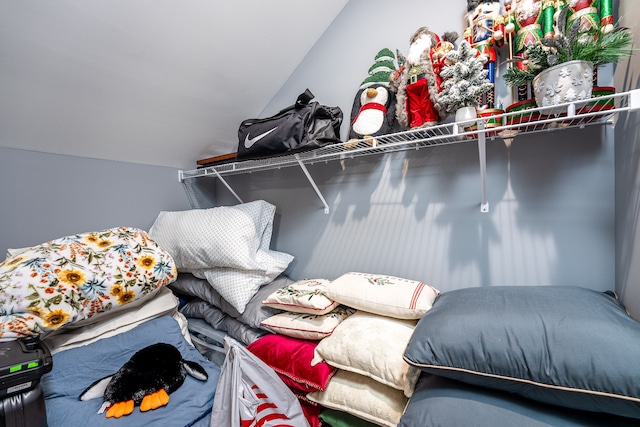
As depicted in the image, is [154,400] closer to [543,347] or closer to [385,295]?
[385,295]

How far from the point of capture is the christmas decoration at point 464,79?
2.81ft

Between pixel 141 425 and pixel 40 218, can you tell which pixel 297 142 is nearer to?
pixel 141 425

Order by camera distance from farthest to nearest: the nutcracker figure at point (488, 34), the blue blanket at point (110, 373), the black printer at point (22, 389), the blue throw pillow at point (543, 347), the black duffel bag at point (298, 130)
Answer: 1. the black duffel bag at point (298, 130)
2. the nutcracker figure at point (488, 34)
3. the blue blanket at point (110, 373)
4. the black printer at point (22, 389)
5. the blue throw pillow at point (543, 347)

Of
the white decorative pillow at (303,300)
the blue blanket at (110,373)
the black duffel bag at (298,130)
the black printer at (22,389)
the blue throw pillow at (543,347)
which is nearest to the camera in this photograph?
the blue throw pillow at (543,347)

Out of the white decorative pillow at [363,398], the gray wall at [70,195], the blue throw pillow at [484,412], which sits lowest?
the white decorative pillow at [363,398]

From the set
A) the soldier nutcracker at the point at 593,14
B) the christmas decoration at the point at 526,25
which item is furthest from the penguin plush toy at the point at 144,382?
the soldier nutcracker at the point at 593,14

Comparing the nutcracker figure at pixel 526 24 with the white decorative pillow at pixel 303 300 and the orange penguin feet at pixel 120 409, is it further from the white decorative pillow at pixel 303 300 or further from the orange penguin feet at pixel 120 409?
the orange penguin feet at pixel 120 409

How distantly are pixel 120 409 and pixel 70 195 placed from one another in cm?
114

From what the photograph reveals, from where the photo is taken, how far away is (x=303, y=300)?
110 cm

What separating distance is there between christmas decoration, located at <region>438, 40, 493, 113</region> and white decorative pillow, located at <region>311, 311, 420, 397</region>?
77cm

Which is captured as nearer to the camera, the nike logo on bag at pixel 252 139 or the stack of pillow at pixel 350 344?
the stack of pillow at pixel 350 344

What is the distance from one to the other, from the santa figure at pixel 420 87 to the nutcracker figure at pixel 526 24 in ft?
0.78

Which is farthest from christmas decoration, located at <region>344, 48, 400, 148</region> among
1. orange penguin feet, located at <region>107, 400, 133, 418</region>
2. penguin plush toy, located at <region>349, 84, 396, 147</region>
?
orange penguin feet, located at <region>107, 400, 133, 418</region>

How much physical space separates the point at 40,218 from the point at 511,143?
82.7 inches
